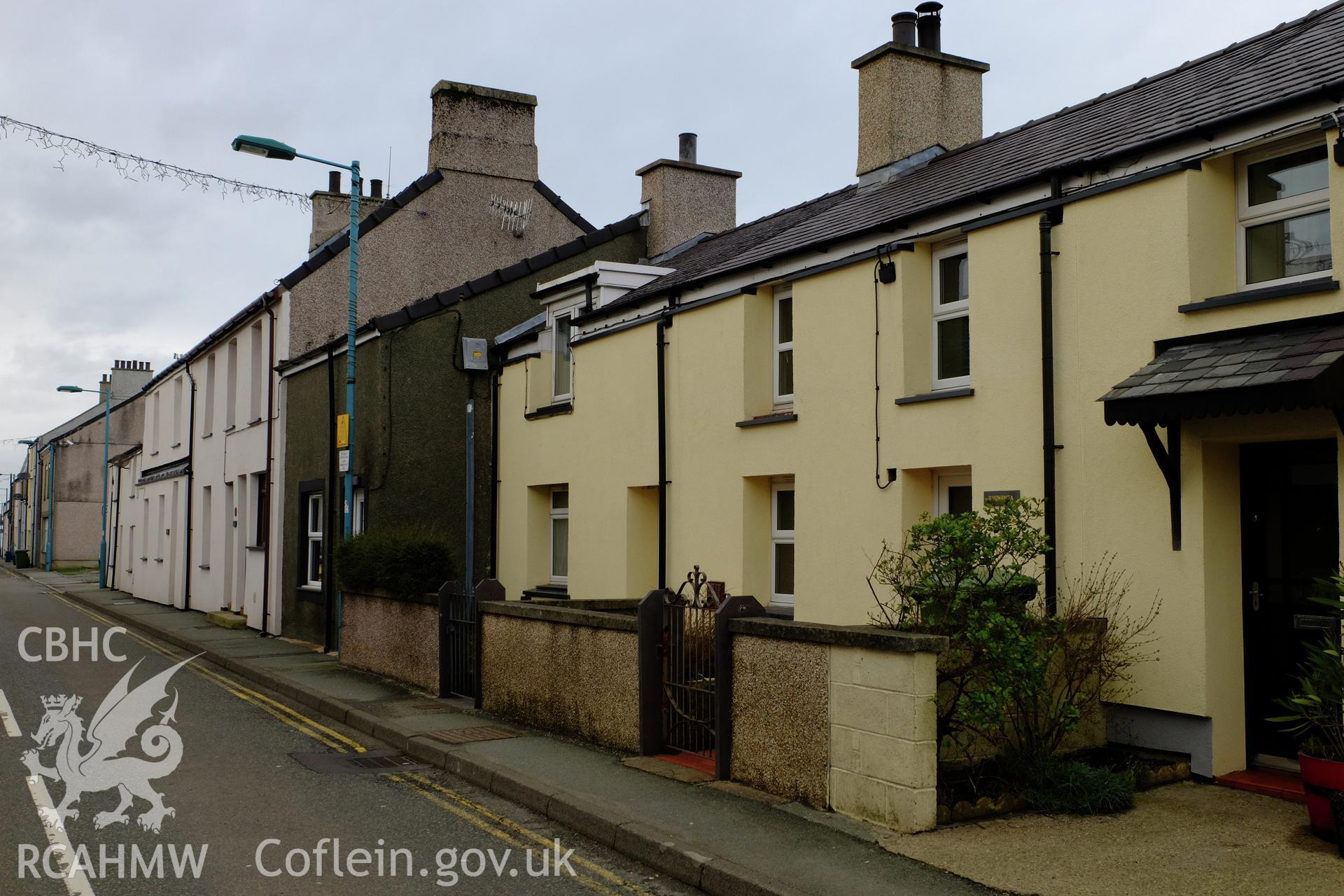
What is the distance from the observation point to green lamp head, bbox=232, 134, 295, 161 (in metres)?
14.8

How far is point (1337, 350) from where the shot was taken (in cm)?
682

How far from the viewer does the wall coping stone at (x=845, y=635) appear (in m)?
6.73

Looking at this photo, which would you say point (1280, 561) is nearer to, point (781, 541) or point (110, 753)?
point (781, 541)

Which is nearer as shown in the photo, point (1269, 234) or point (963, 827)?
point (963, 827)

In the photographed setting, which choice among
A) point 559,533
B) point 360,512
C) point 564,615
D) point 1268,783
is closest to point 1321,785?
point 1268,783

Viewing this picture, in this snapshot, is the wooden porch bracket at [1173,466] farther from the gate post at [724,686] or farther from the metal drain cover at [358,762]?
the metal drain cover at [358,762]

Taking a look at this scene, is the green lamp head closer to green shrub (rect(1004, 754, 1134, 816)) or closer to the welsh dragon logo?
the welsh dragon logo

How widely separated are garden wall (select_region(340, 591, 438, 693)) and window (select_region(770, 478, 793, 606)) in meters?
3.93

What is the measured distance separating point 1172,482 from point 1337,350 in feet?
4.98

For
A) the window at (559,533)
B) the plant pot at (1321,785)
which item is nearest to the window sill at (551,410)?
the window at (559,533)

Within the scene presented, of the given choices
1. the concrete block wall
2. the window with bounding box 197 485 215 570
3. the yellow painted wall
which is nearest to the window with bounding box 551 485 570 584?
the yellow painted wall

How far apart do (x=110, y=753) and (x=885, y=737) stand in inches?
275

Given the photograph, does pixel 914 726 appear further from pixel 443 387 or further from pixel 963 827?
pixel 443 387

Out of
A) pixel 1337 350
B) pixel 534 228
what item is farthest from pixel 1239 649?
pixel 534 228
